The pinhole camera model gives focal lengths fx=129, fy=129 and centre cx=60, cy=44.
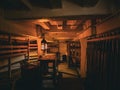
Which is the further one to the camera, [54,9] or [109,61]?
[54,9]

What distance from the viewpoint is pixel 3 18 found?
3252 mm

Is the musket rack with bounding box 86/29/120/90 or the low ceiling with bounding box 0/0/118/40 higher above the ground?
the low ceiling with bounding box 0/0/118/40

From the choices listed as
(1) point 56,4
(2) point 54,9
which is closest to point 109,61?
(1) point 56,4

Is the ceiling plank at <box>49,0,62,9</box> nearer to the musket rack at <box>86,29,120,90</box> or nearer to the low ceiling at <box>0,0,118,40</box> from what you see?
the low ceiling at <box>0,0,118,40</box>

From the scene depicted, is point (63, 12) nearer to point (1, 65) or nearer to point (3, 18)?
point (3, 18)

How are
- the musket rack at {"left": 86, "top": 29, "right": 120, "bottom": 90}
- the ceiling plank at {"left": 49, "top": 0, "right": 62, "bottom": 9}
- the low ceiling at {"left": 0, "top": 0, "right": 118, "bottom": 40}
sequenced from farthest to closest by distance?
the low ceiling at {"left": 0, "top": 0, "right": 118, "bottom": 40}, the ceiling plank at {"left": 49, "top": 0, "right": 62, "bottom": 9}, the musket rack at {"left": 86, "top": 29, "right": 120, "bottom": 90}

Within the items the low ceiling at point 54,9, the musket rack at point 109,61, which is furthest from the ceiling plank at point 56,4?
the musket rack at point 109,61

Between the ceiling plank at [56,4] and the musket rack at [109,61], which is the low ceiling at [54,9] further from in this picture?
the musket rack at [109,61]

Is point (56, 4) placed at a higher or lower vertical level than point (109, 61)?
higher

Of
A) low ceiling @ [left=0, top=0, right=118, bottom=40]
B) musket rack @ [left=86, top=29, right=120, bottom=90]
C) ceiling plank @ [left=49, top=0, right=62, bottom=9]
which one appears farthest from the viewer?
low ceiling @ [left=0, top=0, right=118, bottom=40]

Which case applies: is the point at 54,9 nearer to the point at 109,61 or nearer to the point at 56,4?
the point at 56,4

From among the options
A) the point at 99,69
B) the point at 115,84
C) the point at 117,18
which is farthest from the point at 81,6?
the point at 115,84

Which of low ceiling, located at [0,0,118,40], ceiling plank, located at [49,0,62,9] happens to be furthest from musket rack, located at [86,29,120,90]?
ceiling plank, located at [49,0,62,9]

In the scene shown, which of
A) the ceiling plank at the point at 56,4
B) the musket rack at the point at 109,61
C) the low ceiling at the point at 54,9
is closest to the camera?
the musket rack at the point at 109,61
